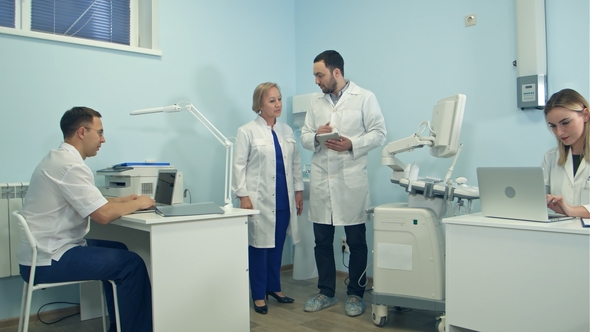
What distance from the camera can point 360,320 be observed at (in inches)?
109

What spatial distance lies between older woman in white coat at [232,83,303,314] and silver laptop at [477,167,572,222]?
136 centimetres

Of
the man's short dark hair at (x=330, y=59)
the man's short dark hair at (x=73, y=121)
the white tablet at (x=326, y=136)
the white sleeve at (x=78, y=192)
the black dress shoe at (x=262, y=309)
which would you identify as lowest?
the black dress shoe at (x=262, y=309)

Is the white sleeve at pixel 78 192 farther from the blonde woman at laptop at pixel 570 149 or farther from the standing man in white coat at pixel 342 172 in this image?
the blonde woman at laptop at pixel 570 149

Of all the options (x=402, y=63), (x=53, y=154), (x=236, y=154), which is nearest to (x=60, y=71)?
(x=53, y=154)

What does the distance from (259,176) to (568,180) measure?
172 centimetres

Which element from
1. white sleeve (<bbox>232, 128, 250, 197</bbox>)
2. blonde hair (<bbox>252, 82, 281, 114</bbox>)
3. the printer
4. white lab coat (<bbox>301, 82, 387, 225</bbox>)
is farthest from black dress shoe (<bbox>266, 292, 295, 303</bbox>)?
blonde hair (<bbox>252, 82, 281, 114</bbox>)

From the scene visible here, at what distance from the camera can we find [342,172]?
292cm

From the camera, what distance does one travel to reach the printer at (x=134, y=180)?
2.81 metres

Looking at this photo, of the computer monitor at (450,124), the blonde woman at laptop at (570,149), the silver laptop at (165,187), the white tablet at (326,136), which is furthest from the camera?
the white tablet at (326,136)

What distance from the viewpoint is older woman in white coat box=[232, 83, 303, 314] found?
301 cm

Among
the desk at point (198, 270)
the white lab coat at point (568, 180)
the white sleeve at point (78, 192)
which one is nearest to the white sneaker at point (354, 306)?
the desk at point (198, 270)

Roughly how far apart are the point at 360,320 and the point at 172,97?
1972 mm

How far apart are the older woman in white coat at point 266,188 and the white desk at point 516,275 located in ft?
4.09

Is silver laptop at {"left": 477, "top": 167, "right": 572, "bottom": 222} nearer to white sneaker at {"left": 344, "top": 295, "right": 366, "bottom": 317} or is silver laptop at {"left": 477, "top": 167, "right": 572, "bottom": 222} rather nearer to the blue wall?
the blue wall
